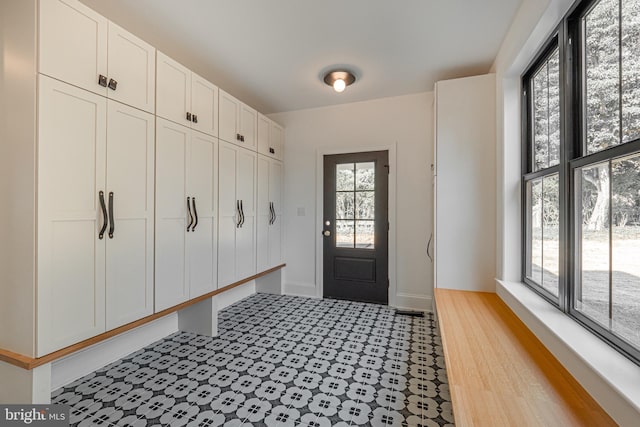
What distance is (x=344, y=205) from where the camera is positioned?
A: 12.3ft

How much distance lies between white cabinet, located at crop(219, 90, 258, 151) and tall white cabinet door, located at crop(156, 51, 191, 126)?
0.44m

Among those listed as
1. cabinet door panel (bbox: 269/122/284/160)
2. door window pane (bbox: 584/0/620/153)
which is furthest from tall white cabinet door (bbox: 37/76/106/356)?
door window pane (bbox: 584/0/620/153)

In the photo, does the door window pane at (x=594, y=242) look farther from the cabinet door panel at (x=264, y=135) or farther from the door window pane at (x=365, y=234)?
the cabinet door panel at (x=264, y=135)

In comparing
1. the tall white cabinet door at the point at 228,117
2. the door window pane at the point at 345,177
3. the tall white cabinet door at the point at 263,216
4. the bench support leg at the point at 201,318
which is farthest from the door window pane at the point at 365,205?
the bench support leg at the point at 201,318

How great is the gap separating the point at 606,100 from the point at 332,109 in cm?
296

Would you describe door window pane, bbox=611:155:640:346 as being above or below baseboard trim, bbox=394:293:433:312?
above

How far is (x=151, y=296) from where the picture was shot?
2.06 metres

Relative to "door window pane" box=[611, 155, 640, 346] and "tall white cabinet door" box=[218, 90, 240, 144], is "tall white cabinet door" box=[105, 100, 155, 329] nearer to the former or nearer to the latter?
"tall white cabinet door" box=[218, 90, 240, 144]

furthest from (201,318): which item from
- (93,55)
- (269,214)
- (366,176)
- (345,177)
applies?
(366,176)

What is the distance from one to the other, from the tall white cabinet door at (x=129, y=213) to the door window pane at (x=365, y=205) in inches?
95.1

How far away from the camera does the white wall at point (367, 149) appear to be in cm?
339

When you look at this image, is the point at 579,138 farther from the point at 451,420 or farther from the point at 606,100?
the point at 451,420

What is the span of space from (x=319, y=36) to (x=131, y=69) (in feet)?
4.70

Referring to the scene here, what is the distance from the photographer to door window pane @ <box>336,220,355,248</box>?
146 inches
